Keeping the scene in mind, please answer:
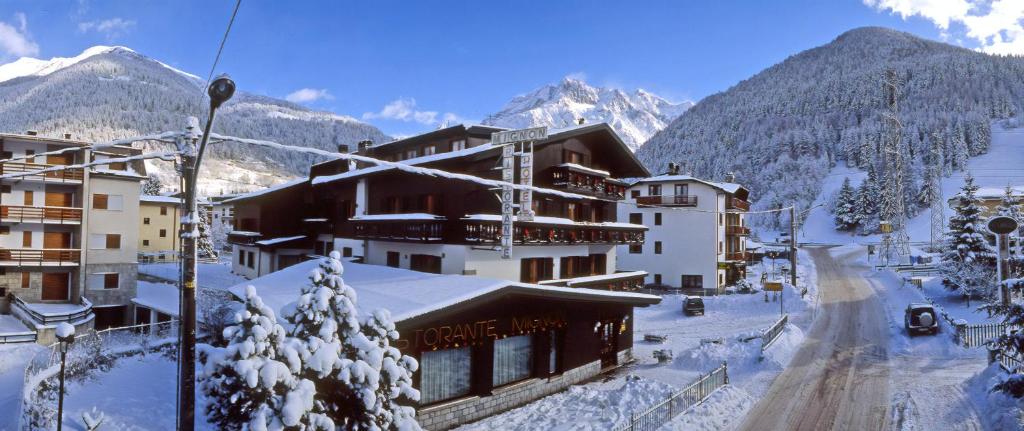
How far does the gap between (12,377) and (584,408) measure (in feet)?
88.8

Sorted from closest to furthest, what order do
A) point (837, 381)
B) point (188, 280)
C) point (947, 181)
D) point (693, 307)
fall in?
1. point (188, 280)
2. point (837, 381)
3. point (693, 307)
4. point (947, 181)

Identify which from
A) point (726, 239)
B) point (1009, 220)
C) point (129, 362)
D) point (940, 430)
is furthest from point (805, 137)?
point (129, 362)

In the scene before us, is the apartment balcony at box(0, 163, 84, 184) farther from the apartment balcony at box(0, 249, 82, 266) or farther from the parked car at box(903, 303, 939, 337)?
the parked car at box(903, 303, 939, 337)

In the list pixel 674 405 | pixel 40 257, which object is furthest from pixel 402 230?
pixel 40 257

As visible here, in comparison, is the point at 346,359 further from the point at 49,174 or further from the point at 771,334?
the point at 49,174

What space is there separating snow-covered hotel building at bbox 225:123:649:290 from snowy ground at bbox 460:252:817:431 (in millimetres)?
5932

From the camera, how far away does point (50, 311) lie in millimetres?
33938

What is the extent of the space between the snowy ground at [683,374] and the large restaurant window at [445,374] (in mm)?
1491

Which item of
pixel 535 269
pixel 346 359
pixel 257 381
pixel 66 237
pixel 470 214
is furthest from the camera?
pixel 66 237

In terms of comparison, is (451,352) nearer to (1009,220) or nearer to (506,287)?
(506,287)

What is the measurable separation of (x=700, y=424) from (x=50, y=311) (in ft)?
132

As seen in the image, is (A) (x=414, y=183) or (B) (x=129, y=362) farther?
(A) (x=414, y=183)

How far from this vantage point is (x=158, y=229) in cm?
6131

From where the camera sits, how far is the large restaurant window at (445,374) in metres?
19.2
